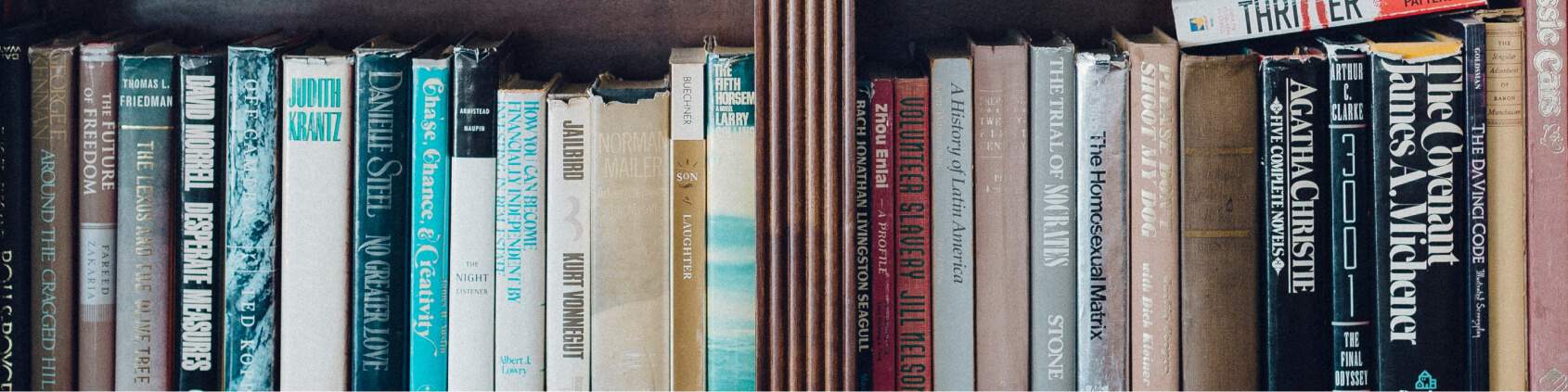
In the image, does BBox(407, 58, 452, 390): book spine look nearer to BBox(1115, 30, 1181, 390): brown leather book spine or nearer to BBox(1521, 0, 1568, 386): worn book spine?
BBox(1115, 30, 1181, 390): brown leather book spine

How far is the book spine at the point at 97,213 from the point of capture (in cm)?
87

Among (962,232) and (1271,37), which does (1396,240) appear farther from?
(962,232)

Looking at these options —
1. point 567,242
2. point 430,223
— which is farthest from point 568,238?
point 430,223

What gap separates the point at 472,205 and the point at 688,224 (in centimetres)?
16

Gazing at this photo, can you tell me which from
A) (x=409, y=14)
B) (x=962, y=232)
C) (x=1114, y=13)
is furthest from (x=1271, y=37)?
(x=409, y=14)

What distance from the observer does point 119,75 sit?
34.2 inches

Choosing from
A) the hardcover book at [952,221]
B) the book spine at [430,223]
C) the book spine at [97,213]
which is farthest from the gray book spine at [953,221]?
the book spine at [97,213]

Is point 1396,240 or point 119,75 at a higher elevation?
point 119,75

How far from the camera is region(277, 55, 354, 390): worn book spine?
865 mm

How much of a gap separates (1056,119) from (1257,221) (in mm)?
157
